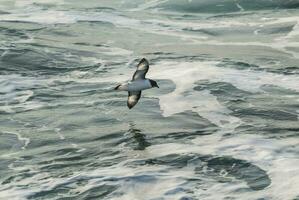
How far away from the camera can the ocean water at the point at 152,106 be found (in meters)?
11.3

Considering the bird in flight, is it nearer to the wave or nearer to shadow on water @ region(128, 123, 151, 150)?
shadow on water @ region(128, 123, 151, 150)

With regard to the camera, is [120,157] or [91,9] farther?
[91,9]

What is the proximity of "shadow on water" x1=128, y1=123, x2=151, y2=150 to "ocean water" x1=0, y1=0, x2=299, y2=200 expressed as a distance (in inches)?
0.8

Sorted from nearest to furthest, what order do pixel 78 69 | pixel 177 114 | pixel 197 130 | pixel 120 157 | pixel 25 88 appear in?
pixel 120 157 → pixel 197 130 → pixel 177 114 → pixel 25 88 → pixel 78 69

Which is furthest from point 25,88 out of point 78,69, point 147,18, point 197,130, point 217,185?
point 147,18

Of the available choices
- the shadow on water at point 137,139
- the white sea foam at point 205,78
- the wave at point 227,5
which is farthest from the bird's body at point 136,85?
the wave at point 227,5

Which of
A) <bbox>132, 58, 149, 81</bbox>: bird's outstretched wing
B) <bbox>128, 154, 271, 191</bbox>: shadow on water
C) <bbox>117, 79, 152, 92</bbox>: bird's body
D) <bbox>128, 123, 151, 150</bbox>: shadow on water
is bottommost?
<bbox>128, 123, 151, 150</bbox>: shadow on water

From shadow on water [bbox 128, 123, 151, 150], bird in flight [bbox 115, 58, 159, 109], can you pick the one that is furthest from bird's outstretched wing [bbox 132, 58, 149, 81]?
shadow on water [bbox 128, 123, 151, 150]

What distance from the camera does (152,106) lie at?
16344 mm

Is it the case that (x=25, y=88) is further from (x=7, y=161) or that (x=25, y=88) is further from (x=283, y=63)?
(x=283, y=63)

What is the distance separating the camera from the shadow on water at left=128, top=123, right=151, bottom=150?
517 inches

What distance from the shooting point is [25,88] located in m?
18.0

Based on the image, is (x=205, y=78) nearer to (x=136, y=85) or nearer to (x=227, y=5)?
(x=136, y=85)

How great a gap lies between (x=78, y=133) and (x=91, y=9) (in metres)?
16.6
